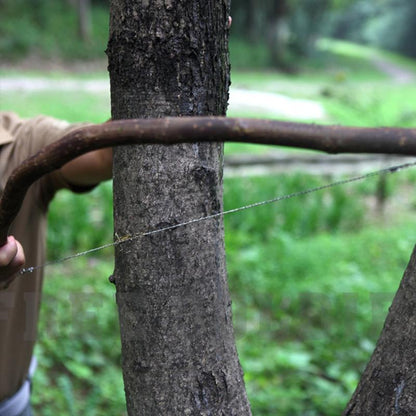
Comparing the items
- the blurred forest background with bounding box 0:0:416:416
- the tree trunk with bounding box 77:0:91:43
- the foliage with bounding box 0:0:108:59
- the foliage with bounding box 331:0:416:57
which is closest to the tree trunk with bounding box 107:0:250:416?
the blurred forest background with bounding box 0:0:416:416

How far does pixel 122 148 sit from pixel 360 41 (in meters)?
38.7

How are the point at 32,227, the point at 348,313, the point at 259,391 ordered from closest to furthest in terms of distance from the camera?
the point at 32,227 → the point at 259,391 → the point at 348,313

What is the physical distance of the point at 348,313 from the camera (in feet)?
11.5

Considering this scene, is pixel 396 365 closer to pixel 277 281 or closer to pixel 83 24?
pixel 277 281

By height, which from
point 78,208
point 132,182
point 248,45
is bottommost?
point 132,182

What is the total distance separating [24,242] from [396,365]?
1077 mm

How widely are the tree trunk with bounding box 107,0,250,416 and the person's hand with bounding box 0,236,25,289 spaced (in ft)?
0.77

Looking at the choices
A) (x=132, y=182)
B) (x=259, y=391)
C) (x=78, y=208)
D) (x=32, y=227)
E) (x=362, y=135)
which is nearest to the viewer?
(x=362, y=135)

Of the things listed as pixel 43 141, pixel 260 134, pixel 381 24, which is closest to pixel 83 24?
pixel 43 141

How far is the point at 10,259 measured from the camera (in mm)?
1126

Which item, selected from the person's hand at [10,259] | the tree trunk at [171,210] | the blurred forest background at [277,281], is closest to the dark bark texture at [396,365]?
the tree trunk at [171,210]

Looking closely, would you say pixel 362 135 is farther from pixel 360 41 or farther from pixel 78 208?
pixel 360 41

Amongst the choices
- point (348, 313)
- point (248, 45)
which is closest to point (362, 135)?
→ point (348, 313)

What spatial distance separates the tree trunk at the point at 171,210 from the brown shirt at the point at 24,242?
0.66 meters
